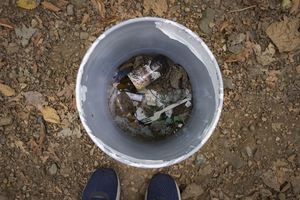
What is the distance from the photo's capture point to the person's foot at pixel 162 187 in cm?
192

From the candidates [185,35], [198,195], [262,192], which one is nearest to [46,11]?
[185,35]

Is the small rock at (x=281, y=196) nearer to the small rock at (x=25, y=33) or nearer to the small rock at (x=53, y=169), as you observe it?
the small rock at (x=53, y=169)

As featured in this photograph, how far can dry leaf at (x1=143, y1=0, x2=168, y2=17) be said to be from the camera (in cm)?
179

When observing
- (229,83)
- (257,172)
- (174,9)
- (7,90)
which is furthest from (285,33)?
(7,90)

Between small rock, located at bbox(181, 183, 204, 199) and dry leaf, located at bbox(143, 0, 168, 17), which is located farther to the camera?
small rock, located at bbox(181, 183, 204, 199)

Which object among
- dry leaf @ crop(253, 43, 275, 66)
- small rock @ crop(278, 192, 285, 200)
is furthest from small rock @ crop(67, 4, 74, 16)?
small rock @ crop(278, 192, 285, 200)

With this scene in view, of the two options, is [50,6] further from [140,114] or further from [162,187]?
[162,187]

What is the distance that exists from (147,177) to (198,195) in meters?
0.53

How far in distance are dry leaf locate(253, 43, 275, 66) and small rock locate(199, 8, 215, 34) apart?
0.48m

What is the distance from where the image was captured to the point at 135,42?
4.58 feet

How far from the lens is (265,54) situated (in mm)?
1839

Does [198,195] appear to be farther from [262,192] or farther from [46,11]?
[46,11]

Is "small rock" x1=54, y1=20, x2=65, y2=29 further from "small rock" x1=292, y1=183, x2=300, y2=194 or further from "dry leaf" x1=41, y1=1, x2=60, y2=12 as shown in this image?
"small rock" x1=292, y1=183, x2=300, y2=194

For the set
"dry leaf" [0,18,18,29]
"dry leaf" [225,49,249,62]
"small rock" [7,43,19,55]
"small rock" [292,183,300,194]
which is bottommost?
"small rock" [292,183,300,194]
